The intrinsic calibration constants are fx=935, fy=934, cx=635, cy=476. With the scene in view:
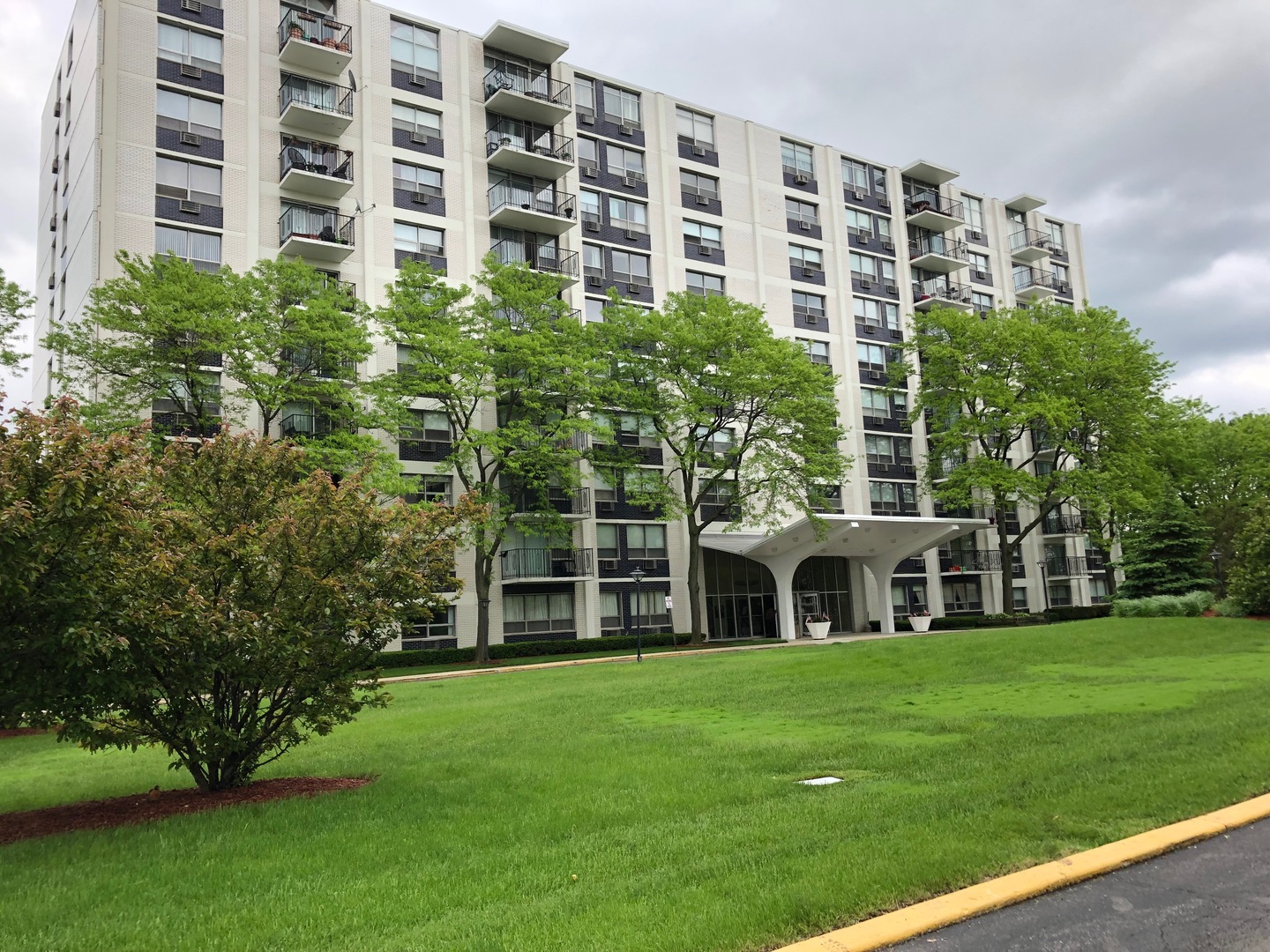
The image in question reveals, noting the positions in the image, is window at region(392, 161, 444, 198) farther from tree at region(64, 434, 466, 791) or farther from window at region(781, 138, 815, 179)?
tree at region(64, 434, 466, 791)

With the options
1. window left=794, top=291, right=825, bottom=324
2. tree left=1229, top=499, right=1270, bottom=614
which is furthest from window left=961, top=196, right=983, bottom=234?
tree left=1229, top=499, right=1270, bottom=614

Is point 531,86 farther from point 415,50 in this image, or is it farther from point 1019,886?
point 1019,886

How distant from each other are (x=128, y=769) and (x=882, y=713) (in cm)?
1018

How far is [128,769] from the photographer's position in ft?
40.9

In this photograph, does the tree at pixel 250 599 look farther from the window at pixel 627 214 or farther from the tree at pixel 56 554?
the window at pixel 627 214

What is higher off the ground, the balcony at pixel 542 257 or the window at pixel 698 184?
the window at pixel 698 184

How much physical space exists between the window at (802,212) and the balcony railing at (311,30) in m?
24.2

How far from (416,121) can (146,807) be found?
34883 millimetres

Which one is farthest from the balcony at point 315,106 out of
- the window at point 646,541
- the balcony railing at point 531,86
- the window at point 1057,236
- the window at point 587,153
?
the window at point 1057,236

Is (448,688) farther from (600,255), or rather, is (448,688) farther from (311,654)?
(600,255)

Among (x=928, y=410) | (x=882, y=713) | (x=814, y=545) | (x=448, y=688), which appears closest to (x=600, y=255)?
(x=814, y=545)

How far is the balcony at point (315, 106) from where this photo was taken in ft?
115

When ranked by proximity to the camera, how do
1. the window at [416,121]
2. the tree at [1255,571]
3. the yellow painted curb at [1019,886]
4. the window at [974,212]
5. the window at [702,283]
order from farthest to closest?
the window at [974,212] → the window at [702,283] → the window at [416,121] → the tree at [1255,571] → the yellow painted curb at [1019,886]

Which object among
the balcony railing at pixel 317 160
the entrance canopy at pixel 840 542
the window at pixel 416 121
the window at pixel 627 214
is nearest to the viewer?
the balcony railing at pixel 317 160
